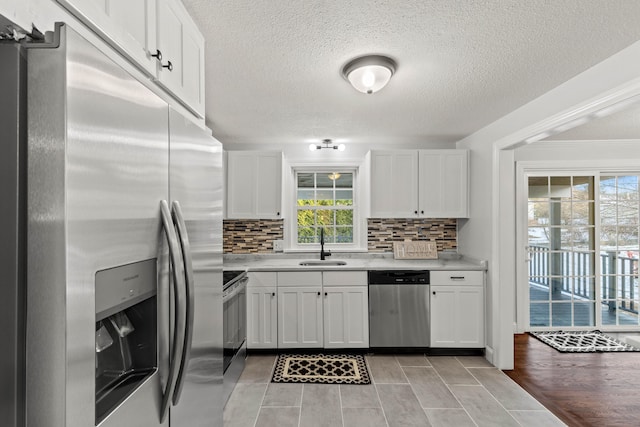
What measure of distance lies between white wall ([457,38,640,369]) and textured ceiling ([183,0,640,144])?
0.38 ft

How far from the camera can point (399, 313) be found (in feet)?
12.3

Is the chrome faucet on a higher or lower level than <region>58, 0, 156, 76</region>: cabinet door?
lower

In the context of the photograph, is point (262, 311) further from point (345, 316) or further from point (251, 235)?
point (251, 235)

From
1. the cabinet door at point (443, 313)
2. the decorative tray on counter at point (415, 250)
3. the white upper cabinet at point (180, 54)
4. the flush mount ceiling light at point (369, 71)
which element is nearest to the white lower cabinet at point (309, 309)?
the cabinet door at point (443, 313)

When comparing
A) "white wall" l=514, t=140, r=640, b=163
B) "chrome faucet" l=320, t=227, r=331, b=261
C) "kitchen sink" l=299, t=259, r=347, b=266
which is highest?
"white wall" l=514, t=140, r=640, b=163

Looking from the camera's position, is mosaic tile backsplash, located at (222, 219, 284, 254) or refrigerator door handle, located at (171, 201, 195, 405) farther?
mosaic tile backsplash, located at (222, 219, 284, 254)

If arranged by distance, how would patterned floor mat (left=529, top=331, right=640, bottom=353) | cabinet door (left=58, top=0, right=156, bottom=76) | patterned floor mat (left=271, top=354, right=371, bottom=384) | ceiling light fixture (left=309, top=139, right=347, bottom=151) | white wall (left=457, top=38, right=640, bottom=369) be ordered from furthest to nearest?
ceiling light fixture (left=309, top=139, right=347, bottom=151), patterned floor mat (left=529, top=331, right=640, bottom=353), patterned floor mat (left=271, top=354, right=371, bottom=384), white wall (left=457, top=38, right=640, bottom=369), cabinet door (left=58, top=0, right=156, bottom=76)

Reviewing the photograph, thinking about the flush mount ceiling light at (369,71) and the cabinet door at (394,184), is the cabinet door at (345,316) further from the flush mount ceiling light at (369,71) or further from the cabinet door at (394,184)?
the flush mount ceiling light at (369,71)

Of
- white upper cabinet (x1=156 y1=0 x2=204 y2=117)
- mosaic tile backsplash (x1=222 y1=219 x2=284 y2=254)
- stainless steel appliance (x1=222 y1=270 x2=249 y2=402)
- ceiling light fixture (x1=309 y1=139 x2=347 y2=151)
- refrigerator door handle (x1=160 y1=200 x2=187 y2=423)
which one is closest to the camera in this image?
refrigerator door handle (x1=160 y1=200 x2=187 y2=423)

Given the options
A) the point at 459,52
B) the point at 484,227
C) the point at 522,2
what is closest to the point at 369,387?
the point at 484,227

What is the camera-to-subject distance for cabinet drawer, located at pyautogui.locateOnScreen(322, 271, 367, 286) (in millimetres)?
3777

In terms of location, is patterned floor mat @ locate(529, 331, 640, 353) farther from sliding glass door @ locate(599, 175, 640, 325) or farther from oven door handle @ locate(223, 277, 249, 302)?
oven door handle @ locate(223, 277, 249, 302)

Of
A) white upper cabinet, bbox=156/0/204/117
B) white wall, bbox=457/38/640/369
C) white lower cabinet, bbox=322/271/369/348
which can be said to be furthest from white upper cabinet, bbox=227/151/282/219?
white upper cabinet, bbox=156/0/204/117

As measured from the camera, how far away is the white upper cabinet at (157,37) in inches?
39.4
